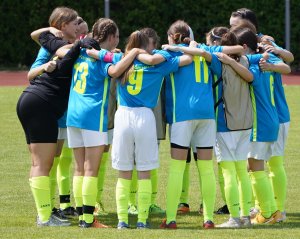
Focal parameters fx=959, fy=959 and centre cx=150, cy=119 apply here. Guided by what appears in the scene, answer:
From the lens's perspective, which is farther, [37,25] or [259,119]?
[37,25]

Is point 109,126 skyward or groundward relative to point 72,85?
groundward

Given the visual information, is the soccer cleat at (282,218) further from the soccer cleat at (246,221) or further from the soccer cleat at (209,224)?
the soccer cleat at (209,224)

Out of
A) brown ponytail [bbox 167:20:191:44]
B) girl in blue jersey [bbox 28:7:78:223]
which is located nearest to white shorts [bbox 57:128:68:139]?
girl in blue jersey [bbox 28:7:78:223]

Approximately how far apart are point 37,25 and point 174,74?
19.2m

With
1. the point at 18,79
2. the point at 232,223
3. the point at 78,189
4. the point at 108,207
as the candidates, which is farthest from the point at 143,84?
the point at 18,79

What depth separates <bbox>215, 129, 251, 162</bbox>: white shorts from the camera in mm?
9086

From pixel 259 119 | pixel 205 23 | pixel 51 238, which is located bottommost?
pixel 205 23

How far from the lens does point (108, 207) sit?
1054 centimetres

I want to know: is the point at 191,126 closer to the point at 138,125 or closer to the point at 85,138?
the point at 138,125

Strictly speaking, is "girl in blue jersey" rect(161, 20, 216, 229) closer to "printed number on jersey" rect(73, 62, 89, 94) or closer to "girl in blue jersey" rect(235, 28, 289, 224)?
"girl in blue jersey" rect(235, 28, 289, 224)

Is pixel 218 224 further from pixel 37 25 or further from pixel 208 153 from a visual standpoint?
pixel 37 25

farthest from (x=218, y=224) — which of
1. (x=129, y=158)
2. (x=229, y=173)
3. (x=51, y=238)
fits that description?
(x=51, y=238)

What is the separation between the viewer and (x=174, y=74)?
29.3 feet

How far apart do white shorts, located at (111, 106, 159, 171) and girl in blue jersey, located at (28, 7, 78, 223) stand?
90 centimetres
